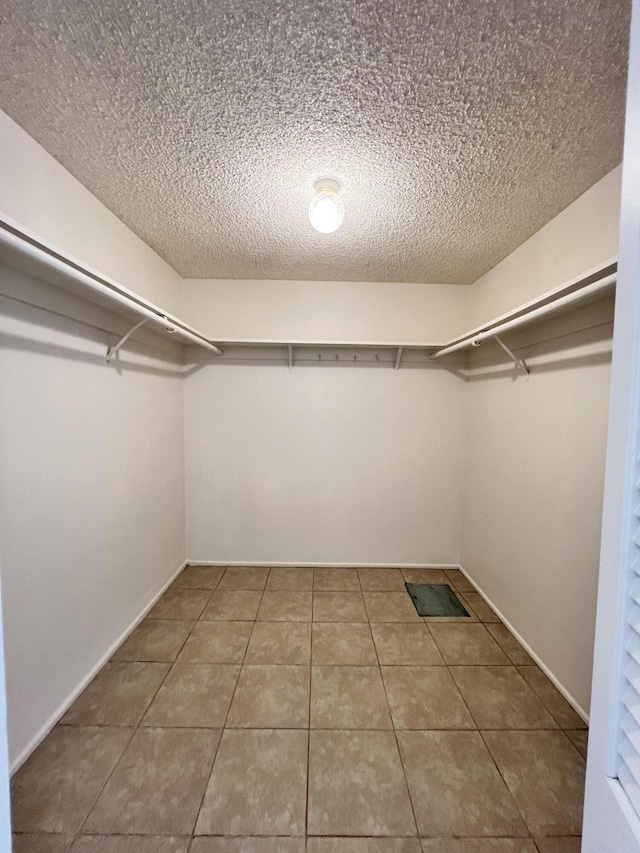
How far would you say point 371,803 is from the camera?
124 centimetres

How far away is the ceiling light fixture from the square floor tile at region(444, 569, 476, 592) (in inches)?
106

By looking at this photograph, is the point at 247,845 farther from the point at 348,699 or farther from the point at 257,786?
the point at 348,699

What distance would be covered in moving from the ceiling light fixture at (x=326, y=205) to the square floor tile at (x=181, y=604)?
8.18 ft

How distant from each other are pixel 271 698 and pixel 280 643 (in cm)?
38

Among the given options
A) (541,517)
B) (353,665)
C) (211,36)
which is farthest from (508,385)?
(211,36)

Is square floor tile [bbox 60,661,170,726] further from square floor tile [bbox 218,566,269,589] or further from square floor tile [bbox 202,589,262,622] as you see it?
square floor tile [bbox 218,566,269,589]

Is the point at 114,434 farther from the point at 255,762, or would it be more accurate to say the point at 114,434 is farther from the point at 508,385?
the point at 508,385

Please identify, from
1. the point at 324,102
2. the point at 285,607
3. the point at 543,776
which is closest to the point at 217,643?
the point at 285,607

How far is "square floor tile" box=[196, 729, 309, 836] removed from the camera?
46.3 inches

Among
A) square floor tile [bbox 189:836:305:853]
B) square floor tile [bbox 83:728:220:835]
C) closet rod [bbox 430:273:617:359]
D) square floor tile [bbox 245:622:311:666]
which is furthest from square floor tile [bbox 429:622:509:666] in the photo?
closet rod [bbox 430:273:617:359]

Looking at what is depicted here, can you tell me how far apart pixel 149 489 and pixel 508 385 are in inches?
101

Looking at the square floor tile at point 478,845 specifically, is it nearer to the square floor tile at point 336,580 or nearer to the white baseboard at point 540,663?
the white baseboard at point 540,663

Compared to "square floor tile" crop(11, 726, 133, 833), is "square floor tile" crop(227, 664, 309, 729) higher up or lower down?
higher up

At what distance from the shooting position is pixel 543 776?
4.40 feet
